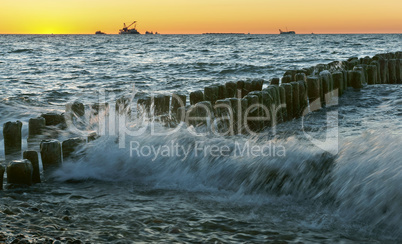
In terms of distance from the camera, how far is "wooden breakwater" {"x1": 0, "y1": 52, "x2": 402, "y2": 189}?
16.1ft

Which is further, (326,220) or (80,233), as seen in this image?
(326,220)

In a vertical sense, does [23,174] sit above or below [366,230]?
above

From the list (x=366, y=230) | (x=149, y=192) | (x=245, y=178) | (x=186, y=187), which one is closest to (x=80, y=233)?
(x=149, y=192)

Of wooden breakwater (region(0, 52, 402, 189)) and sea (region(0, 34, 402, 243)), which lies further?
wooden breakwater (region(0, 52, 402, 189))

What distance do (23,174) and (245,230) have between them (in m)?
2.39

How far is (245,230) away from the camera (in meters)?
3.42

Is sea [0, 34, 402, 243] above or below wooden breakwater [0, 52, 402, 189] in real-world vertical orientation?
below

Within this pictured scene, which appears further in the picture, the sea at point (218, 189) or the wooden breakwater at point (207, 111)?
the wooden breakwater at point (207, 111)

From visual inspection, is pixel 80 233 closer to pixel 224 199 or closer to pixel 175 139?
pixel 224 199

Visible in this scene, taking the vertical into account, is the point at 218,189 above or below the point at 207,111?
below

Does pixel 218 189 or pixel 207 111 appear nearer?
pixel 218 189

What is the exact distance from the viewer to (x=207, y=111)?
5590 millimetres

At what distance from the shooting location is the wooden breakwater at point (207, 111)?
16.1ft

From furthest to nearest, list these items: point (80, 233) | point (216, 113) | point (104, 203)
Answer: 1. point (216, 113)
2. point (104, 203)
3. point (80, 233)
